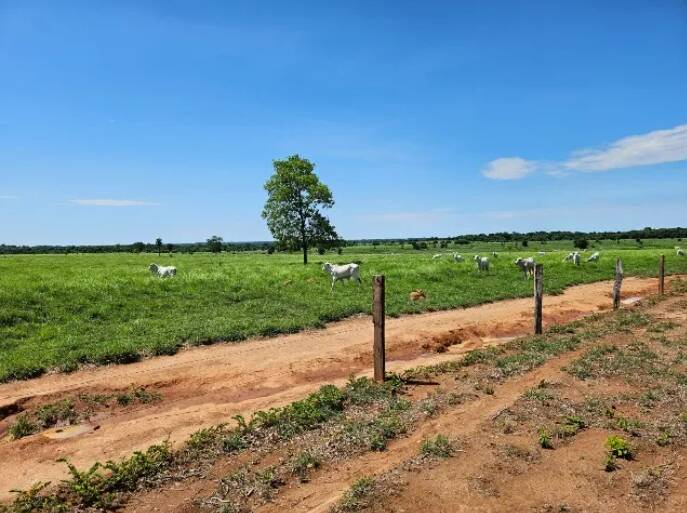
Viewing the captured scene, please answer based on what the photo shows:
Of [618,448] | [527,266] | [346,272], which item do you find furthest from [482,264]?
[618,448]

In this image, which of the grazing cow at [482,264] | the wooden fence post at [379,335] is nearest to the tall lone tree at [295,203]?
the grazing cow at [482,264]

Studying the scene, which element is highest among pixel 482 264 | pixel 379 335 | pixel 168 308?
pixel 482 264

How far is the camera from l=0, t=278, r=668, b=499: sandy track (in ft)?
22.2

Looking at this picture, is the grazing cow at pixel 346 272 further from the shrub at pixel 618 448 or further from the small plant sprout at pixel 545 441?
the shrub at pixel 618 448

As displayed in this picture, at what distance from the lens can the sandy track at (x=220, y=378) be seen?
6.78m

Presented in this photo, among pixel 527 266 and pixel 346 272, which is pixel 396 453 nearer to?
pixel 346 272

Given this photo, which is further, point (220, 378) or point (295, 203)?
point (295, 203)

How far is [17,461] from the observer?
6.42 m

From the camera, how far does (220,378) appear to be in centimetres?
998

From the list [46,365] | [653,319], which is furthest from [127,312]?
[653,319]

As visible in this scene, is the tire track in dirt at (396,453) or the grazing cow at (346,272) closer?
the tire track in dirt at (396,453)

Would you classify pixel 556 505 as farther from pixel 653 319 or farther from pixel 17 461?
pixel 653 319

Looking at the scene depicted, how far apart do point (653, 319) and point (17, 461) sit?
17.2 m

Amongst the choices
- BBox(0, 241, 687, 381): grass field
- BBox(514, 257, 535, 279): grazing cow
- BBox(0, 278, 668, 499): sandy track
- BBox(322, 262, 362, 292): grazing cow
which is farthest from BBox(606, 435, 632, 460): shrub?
BBox(514, 257, 535, 279): grazing cow
